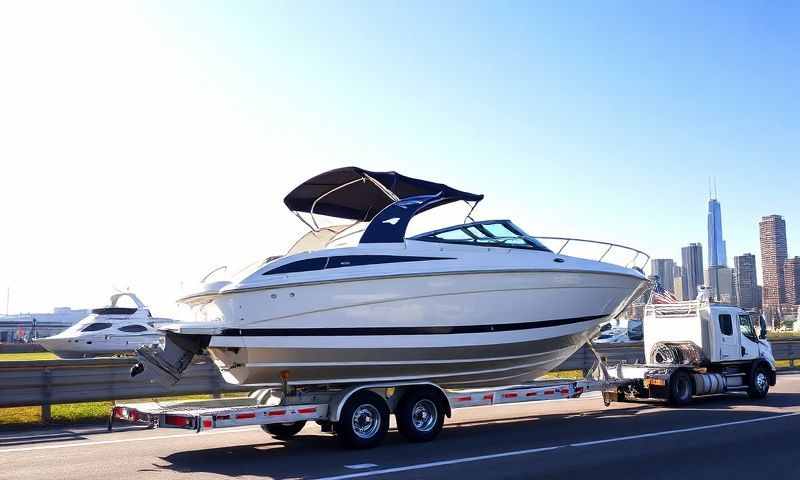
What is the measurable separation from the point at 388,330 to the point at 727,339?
9813 mm

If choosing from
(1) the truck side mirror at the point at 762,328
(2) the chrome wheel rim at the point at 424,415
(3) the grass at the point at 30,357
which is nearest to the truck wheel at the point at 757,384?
(1) the truck side mirror at the point at 762,328

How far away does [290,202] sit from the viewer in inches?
510

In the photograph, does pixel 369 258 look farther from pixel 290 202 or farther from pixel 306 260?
pixel 290 202

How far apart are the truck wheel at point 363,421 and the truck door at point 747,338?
10.6 meters

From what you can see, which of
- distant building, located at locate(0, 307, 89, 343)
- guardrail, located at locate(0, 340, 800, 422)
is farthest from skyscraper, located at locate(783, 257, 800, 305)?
guardrail, located at locate(0, 340, 800, 422)

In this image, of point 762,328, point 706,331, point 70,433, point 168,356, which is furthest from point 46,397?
point 762,328

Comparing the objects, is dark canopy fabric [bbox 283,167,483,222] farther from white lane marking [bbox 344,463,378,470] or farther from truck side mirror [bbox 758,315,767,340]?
truck side mirror [bbox 758,315,767,340]

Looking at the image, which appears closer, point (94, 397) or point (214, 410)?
point (214, 410)

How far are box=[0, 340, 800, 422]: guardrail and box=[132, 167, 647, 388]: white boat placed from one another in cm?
202

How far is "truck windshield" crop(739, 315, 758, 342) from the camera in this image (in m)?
17.2

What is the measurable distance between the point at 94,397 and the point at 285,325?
533 centimetres

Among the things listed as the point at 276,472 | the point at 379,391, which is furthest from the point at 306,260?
the point at 276,472

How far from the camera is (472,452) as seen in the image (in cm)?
969

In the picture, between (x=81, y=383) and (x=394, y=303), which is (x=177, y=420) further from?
(x=81, y=383)
